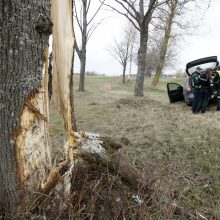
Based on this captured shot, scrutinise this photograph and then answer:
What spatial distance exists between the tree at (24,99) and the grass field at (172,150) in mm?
899

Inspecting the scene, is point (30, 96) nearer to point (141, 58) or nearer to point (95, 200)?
point (95, 200)

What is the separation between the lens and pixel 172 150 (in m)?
6.73

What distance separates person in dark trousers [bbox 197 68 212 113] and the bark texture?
861 cm

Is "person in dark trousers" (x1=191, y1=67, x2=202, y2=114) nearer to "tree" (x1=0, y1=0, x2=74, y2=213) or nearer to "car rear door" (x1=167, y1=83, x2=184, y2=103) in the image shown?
"car rear door" (x1=167, y1=83, x2=184, y2=103)

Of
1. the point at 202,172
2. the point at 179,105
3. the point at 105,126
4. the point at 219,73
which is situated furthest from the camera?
the point at 179,105

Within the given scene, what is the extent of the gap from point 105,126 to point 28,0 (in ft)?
20.3

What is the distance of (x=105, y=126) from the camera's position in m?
8.73

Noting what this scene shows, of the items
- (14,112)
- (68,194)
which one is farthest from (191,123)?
(14,112)

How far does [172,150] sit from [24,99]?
14.7 feet

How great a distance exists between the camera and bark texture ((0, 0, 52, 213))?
268 centimetres

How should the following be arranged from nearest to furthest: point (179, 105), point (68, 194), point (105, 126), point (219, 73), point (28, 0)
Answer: point (28, 0), point (68, 194), point (105, 126), point (219, 73), point (179, 105)

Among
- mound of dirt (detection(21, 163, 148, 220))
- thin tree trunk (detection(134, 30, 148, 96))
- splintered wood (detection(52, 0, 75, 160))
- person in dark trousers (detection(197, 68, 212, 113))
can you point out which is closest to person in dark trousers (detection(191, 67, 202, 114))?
person in dark trousers (detection(197, 68, 212, 113))

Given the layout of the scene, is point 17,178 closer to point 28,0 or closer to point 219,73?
point 28,0

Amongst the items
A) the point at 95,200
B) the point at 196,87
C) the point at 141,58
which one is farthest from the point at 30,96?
the point at 141,58
